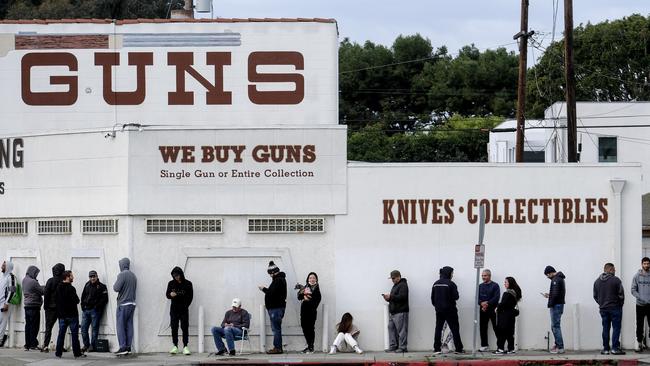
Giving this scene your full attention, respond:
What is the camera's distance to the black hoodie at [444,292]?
24.0m

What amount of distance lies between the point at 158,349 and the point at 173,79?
244 inches

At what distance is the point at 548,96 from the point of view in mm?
70188

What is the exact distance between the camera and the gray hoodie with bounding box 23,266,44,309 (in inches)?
1003

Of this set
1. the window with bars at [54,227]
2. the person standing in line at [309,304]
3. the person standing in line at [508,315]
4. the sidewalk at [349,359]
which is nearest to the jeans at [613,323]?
the sidewalk at [349,359]

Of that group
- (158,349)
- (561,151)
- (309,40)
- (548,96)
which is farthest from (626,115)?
(158,349)

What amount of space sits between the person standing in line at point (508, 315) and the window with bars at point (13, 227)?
10369 millimetres

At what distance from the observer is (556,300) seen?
2400 cm

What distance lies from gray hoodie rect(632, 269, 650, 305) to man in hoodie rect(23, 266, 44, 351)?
1205 cm

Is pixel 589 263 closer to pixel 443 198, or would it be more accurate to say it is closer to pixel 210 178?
pixel 443 198

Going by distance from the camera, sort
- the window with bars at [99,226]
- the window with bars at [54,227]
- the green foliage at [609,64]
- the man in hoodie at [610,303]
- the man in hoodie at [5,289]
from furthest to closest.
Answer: the green foliage at [609,64] < the man in hoodie at [5,289] < the window with bars at [54,227] < the window with bars at [99,226] < the man in hoodie at [610,303]

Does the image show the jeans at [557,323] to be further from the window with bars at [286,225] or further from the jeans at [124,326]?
the jeans at [124,326]

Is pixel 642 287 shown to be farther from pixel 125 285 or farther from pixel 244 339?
pixel 125 285

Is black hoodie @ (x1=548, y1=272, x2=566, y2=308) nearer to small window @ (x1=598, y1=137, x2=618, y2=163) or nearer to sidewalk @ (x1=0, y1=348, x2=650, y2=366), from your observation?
sidewalk @ (x1=0, y1=348, x2=650, y2=366)

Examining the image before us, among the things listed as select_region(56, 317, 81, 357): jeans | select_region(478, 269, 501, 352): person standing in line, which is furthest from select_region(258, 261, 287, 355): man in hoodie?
select_region(478, 269, 501, 352): person standing in line
